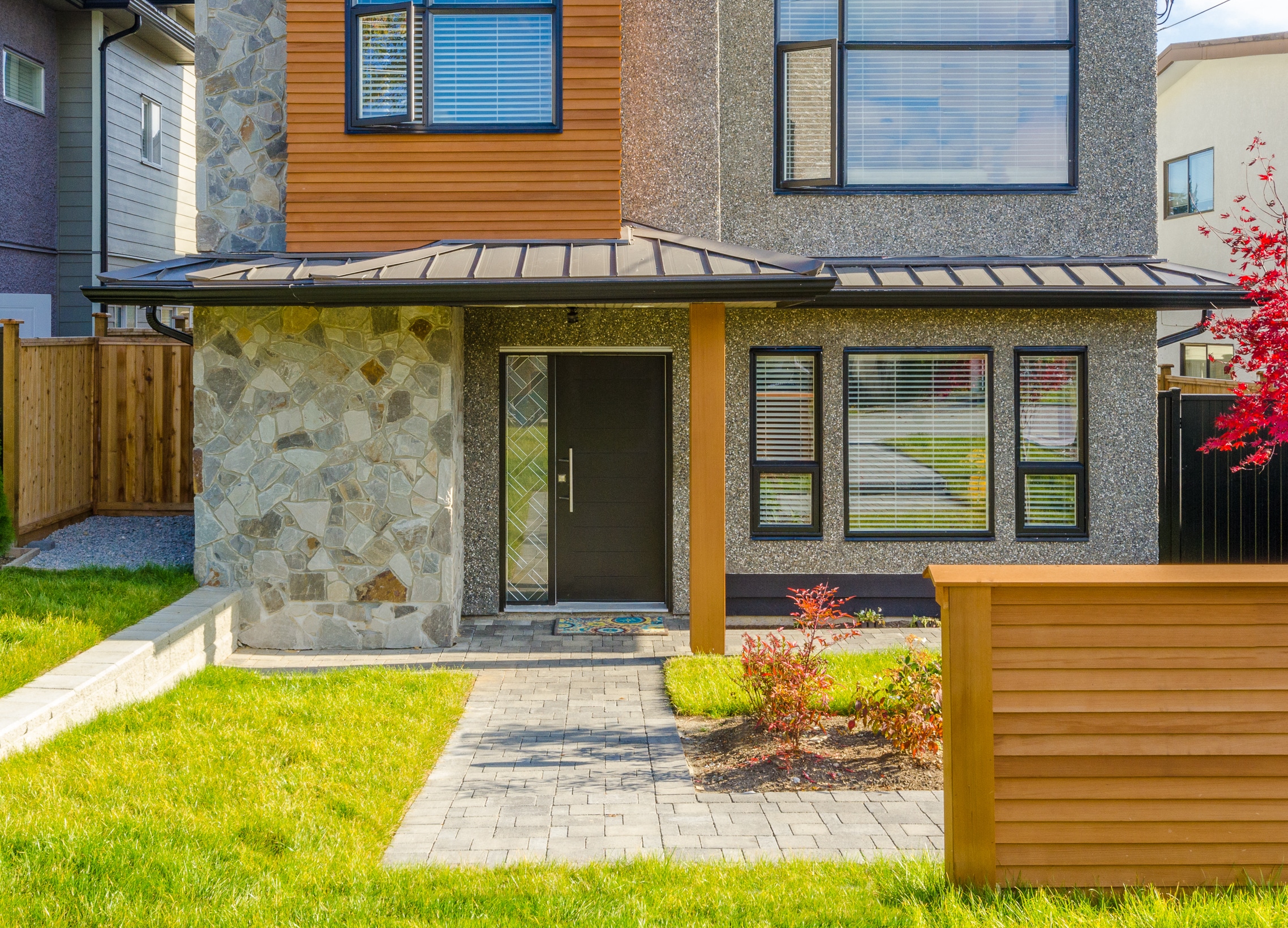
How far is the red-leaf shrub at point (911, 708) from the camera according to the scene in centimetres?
555

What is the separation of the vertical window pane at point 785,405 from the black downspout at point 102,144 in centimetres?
1019

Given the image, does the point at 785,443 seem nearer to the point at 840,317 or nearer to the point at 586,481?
the point at 840,317

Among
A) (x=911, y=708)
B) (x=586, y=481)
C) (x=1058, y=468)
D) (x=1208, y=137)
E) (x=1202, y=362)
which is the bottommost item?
(x=911, y=708)

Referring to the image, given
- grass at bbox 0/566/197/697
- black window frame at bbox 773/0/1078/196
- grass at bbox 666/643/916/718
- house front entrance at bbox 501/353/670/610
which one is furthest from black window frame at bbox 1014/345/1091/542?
grass at bbox 0/566/197/697

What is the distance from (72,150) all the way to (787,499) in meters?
11.5

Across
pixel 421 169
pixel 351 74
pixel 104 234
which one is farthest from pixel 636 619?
pixel 104 234

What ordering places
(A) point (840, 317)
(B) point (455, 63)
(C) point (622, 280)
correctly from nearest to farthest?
(C) point (622, 280), (B) point (455, 63), (A) point (840, 317)

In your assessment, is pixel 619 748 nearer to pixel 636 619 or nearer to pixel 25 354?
pixel 636 619

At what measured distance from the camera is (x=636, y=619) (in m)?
9.34

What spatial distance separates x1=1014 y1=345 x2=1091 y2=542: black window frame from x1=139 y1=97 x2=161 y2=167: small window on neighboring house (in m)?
13.4

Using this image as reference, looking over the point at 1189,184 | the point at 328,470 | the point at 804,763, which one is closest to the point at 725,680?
the point at 804,763

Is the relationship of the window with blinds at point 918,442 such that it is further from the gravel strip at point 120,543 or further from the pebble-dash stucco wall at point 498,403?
the gravel strip at point 120,543

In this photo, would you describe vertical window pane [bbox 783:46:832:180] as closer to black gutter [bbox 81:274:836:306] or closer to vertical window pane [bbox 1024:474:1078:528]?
black gutter [bbox 81:274:836:306]

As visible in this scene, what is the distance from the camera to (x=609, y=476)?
970 centimetres
